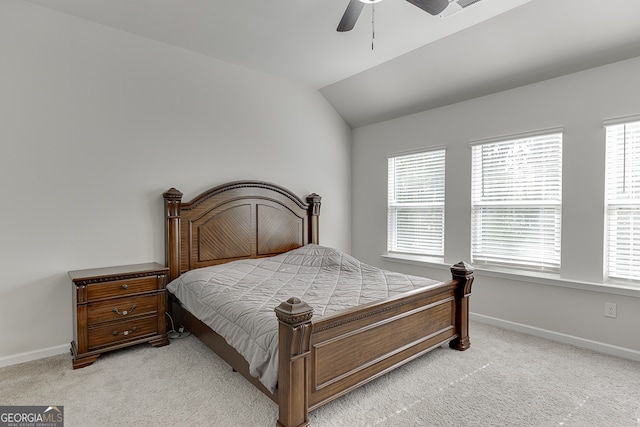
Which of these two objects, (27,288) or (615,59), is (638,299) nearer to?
(615,59)

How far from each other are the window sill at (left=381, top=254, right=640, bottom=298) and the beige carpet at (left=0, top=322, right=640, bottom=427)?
0.54m

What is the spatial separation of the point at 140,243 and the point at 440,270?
3.26 m

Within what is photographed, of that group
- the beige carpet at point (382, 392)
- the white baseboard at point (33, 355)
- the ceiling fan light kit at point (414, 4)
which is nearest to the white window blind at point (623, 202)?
the beige carpet at point (382, 392)

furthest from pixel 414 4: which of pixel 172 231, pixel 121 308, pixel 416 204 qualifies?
pixel 121 308

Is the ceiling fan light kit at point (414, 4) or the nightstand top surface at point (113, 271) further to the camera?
the nightstand top surface at point (113, 271)

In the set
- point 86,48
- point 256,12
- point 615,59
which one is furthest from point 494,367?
point 86,48

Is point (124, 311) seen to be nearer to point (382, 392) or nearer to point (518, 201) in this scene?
point (382, 392)

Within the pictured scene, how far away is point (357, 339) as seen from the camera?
2068 mm

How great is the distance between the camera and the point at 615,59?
2.74 meters

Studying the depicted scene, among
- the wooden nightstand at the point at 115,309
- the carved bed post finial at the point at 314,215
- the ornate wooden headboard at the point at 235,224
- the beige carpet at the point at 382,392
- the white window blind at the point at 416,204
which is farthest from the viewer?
the carved bed post finial at the point at 314,215

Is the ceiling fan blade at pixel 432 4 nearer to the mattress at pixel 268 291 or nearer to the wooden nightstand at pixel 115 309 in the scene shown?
the mattress at pixel 268 291

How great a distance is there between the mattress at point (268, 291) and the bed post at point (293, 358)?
81 millimetres

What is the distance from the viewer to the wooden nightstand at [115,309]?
252 cm

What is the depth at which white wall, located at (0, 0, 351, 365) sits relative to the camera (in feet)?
8.57
